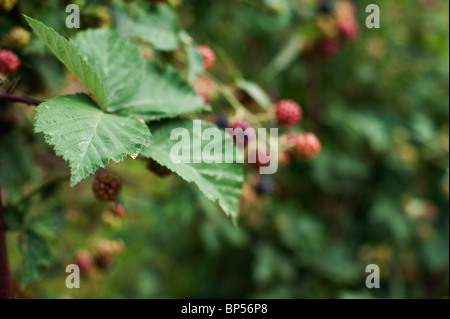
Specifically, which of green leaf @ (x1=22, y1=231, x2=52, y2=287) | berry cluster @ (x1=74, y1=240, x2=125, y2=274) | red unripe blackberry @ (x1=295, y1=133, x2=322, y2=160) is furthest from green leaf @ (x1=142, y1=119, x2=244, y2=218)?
berry cluster @ (x1=74, y1=240, x2=125, y2=274)

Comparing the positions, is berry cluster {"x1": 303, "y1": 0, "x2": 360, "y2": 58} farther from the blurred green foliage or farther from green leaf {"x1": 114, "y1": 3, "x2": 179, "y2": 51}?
green leaf {"x1": 114, "y1": 3, "x2": 179, "y2": 51}

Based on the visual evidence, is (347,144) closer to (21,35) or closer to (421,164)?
(421,164)

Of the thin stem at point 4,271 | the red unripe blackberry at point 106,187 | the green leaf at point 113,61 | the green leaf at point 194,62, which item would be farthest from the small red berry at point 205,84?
the thin stem at point 4,271

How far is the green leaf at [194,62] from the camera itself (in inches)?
37.4

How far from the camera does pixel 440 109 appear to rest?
1.81 metres

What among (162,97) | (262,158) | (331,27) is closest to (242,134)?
(262,158)

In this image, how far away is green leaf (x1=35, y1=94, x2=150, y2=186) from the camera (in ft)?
1.87

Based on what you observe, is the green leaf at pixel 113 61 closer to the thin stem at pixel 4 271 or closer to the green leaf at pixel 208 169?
the green leaf at pixel 208 169

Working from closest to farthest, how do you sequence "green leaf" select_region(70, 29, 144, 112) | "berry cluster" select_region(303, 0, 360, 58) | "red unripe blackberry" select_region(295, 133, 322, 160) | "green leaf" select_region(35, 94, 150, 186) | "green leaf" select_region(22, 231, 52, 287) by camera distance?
"green leaf" select_region(35, 94, 150, 186), "green leaf" select_region(70, 29, 144, 112), "green leaf" select_region(22, 231, 52, 287), "red unripe blackberry" select_region(295, 133, 322, 160), "berry cluster" select_region(303, 0, 360, 58)

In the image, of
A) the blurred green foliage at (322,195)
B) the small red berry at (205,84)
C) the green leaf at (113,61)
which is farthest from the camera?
the blurred green foliage at (322,195)

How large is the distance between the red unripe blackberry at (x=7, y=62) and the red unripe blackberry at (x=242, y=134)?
0.47 meters

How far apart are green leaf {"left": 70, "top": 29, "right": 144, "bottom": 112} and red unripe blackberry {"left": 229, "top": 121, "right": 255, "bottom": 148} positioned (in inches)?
10.2

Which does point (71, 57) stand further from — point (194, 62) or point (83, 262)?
point (83, 262)
